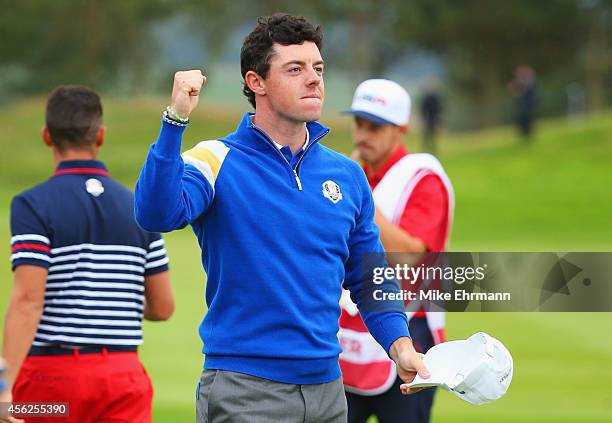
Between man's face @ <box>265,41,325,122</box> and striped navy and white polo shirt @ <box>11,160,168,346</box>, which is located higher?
man's face @ <box>265,41,325,122</box>

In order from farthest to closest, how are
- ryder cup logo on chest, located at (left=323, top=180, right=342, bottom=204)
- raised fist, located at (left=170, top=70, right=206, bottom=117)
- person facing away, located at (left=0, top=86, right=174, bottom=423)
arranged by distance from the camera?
person facing away, located at (left=0, top=86, right=174, bottom=423), ryder cup logo on chest, located at (left=323, top=180, right=342, bottom=204), raised fist, located at (left=170, top=70, right=206, bottom=117)

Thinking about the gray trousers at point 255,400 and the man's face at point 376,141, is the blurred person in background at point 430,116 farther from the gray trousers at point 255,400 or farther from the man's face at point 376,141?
the gray trousers at point 255,400

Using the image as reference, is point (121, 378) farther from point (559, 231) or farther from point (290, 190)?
point (559, 231)

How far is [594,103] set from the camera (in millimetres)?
49094

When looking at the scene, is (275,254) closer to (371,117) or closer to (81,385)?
(81,385)

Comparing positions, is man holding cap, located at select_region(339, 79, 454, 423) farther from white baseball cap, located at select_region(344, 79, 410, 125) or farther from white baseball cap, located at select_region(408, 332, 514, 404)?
white baseball cap, located at select_region(408, 332, 514, 404)

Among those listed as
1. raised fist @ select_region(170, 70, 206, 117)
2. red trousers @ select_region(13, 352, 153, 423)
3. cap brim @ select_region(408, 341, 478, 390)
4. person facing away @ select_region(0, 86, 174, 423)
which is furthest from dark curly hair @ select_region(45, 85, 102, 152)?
cap brim @ select_region(408, 341, 478, 390)

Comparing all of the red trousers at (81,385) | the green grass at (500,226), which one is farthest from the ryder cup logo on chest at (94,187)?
the green grass at (500,226)

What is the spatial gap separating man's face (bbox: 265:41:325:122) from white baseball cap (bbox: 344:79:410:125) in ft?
6.18

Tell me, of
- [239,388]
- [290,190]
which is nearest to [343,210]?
[290,190]

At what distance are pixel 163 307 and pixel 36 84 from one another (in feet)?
156

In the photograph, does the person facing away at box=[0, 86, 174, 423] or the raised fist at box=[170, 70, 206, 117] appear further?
the person facing away at box=[0, 86, 174, 423]

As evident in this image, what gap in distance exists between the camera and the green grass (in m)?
9.73

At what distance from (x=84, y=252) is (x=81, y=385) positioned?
534 millimetres
